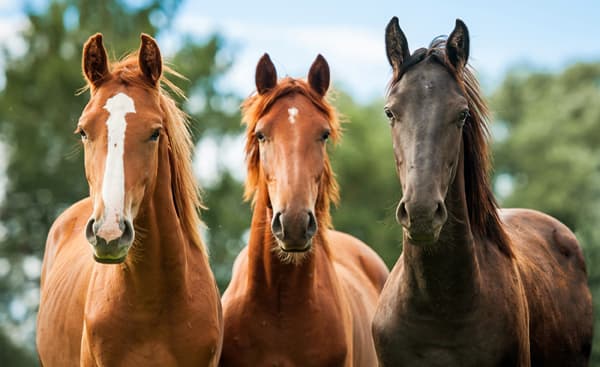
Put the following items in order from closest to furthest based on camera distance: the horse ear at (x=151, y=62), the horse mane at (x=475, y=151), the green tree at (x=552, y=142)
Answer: the horse mane at (x=475, y=151) < the horse ear at (x=151, y=62) < the green tree at (x=552, y=142)

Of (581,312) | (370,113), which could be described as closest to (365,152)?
(370,113)

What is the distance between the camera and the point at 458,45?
16.3 ft

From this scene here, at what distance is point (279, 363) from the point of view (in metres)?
5.71

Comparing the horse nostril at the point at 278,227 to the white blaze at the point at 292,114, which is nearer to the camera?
the horse nostril at the point at 278,227

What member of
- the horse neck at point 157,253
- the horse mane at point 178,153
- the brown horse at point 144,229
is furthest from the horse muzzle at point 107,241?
the horse mane at point 178,153

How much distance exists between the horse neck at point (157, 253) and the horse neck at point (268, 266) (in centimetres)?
78

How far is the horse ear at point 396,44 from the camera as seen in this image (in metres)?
5.08

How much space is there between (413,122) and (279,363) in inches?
79.3

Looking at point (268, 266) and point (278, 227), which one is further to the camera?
point (268, 266)

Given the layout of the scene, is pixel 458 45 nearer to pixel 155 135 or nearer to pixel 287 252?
pixel 287 252

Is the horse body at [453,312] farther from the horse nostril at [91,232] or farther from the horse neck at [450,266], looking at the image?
the horse nostril at [91,232]

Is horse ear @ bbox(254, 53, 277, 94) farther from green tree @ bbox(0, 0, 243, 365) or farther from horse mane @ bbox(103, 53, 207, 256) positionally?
green tree @ bbox(0, 0, 243, 365)

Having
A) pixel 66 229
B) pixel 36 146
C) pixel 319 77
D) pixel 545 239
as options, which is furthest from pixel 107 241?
pixel 36 146

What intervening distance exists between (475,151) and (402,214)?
94cm
